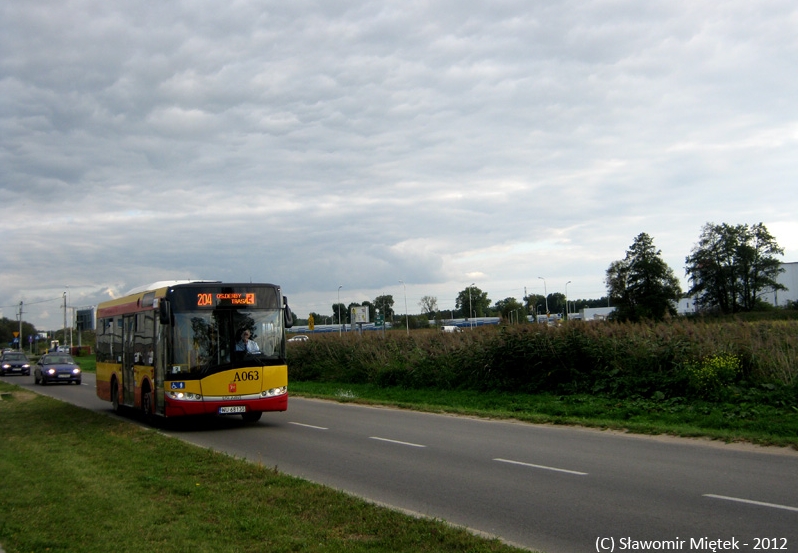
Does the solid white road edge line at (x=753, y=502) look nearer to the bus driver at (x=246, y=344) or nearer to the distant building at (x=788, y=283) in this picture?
the bus driver at (x=246, y=344)

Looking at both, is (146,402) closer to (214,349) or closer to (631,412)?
(214,349)

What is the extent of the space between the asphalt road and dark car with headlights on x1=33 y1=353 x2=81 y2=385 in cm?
2405

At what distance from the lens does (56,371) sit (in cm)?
3638

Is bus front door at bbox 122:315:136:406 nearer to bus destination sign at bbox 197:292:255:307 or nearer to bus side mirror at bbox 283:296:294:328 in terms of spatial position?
bus destination sign at bbox 197:292:255:307

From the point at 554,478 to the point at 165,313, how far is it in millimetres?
8770

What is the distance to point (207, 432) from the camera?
15.3 m

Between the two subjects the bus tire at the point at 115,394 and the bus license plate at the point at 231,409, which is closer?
the bus license plate at the point at 231,409

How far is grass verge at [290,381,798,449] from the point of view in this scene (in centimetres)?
1305

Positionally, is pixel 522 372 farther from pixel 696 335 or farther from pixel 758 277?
pixel 758 277

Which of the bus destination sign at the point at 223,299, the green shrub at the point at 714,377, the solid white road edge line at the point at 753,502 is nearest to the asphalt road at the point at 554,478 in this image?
the solid white road edge line at the point at 753,502

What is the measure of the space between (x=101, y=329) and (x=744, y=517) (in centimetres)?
1860

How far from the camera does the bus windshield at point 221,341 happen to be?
583 inches

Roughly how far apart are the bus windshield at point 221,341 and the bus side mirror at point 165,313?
0.72 feet

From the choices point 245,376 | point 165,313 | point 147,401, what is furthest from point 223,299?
point 147,401
